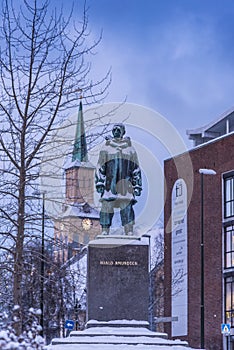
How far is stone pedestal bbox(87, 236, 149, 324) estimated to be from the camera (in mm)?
21375

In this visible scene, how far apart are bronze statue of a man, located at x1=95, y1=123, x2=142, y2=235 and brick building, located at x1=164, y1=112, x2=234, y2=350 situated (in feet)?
107

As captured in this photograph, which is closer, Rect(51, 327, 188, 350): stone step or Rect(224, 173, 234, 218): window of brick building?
Rect(51, 327, 188, 350): stone step

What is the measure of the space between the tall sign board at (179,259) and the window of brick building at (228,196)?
537 centimetres

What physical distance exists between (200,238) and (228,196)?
4.11 metres

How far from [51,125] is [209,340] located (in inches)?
1649

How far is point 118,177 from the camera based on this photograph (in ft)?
75.3

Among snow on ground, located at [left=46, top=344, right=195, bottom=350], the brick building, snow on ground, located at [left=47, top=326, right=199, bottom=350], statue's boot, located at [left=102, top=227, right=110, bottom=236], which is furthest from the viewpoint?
the brick building

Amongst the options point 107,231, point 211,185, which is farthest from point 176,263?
point 107,231

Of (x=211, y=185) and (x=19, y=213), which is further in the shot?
(x=211, y=185)

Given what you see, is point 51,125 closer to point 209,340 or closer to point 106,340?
point 106,340

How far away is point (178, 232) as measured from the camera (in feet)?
216

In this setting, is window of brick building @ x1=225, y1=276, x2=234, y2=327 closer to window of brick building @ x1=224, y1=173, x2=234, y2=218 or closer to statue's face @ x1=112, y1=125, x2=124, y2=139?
window of brick building @ x1=224, y1=173, x2=234, y2=218

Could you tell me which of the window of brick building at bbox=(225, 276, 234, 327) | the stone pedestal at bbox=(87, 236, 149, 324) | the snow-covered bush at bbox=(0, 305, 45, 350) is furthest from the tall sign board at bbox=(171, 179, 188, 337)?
the snow-covered bush at bbox=(0, 305, 45, 350)

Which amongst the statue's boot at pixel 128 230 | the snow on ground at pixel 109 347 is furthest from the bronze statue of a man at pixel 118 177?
the snow on ground at pixel 109 347
